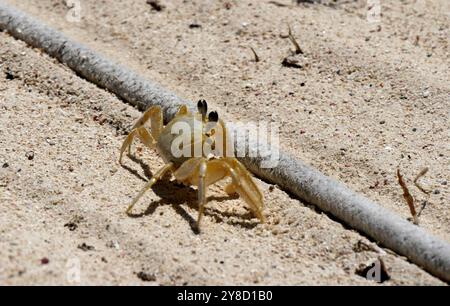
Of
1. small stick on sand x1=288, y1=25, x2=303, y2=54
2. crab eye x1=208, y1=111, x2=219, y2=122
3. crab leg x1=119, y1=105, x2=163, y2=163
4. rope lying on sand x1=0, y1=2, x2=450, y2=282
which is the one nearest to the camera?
rope lying on sand x1=0, y1=2, x2=450, y2=282

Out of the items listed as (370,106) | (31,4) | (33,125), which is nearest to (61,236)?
(33,125)

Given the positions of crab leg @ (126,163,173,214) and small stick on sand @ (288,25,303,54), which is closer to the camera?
crab leg @ (126,163,173,214)

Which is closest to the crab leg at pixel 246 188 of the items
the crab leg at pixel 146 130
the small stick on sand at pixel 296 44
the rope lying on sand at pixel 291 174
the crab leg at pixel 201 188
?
the crab leg at pixel 201 188

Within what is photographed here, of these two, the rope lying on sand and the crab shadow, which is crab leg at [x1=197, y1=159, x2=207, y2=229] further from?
the rope lying on sand

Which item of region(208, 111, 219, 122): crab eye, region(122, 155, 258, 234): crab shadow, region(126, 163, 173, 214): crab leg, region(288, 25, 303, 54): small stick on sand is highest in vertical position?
region(208, 111, 219, 122): crab eye

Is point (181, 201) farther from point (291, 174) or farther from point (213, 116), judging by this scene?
point (291, 174)

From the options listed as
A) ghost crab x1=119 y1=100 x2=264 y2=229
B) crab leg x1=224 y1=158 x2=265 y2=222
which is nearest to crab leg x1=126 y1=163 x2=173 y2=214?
ghost crab x1=119 y1=100 x2=264 y2=229

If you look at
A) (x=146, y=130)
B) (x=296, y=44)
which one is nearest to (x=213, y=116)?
(x=146, y=130)
